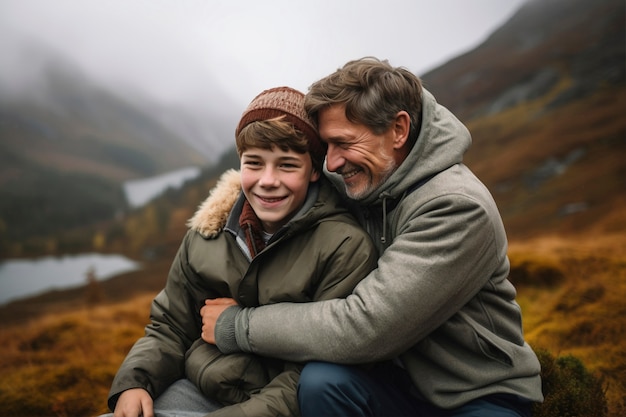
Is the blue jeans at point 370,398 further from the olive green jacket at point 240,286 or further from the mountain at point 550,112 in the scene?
the mountain at point 550,112

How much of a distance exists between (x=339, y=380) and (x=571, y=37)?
166 feet

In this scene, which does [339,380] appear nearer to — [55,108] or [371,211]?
[371,211]

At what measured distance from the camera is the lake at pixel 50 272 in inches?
1008

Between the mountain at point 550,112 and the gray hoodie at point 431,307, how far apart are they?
567 inches

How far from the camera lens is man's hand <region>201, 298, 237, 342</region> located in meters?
2.63

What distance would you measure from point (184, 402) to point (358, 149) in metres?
1.80

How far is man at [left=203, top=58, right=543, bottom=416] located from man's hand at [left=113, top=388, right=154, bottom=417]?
46 cm

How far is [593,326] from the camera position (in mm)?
5418

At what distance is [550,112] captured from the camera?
3281 cm

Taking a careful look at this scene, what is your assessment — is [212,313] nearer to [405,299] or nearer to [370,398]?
[370,398]

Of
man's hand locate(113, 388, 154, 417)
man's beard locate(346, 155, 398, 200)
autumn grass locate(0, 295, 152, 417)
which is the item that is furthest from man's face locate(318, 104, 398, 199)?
autumn grass locate(0, 295, 152, 417)

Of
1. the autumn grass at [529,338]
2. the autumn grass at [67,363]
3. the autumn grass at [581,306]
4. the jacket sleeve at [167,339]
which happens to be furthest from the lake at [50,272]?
the jacket sleeve at [167,339]

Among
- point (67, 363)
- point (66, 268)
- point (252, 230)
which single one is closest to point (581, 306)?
point (252, 230)

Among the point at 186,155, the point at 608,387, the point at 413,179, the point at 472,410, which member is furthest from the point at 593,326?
the point at 186,155
